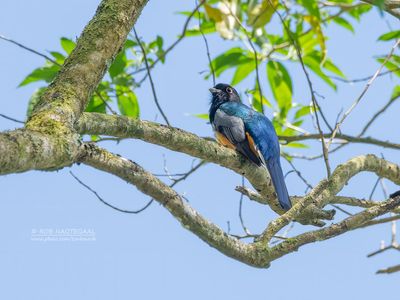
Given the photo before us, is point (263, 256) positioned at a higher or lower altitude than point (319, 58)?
lower

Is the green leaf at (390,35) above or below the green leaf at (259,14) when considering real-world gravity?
below

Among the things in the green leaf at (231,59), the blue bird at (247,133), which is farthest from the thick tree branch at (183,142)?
the green leaf at (231,59)

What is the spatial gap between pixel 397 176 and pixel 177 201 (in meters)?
2.57

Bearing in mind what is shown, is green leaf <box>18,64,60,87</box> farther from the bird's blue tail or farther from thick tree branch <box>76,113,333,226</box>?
the bird's blue tail

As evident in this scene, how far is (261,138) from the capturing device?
22.3 ft

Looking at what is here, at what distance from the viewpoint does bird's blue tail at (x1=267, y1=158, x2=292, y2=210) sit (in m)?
5.09

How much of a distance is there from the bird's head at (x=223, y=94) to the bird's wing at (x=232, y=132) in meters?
0.74

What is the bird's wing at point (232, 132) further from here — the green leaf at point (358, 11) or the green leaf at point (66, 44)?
the green leaf at point (66, 44)

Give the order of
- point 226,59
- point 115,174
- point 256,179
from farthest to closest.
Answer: point 226,59, point 256,179, point 115,174

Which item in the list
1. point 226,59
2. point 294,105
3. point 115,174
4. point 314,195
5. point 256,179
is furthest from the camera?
point 294,105

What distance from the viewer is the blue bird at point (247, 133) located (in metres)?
6.40

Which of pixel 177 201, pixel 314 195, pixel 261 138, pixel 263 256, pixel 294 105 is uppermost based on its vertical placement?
pixel 294 105

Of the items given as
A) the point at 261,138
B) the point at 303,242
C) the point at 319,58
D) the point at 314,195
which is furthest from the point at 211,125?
the point at 303,242

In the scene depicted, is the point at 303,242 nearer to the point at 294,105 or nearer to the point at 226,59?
the point at 226,59
